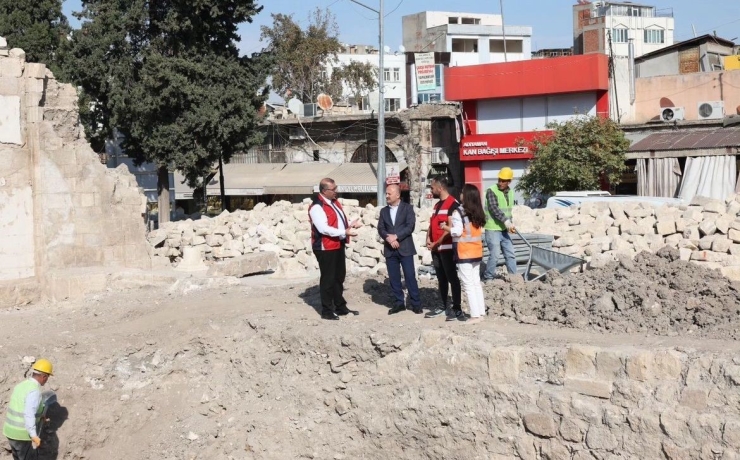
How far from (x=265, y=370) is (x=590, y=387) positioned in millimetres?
3534

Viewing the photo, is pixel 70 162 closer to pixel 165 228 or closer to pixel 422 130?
pixel 165 228

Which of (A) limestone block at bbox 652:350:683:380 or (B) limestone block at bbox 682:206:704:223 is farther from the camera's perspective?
(B) limestone block at bbox 682:206:704:223

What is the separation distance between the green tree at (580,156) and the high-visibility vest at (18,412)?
2071cm

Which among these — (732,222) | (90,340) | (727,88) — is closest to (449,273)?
(90,340)

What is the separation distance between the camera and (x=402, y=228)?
9180mm

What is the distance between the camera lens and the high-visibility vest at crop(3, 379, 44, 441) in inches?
311

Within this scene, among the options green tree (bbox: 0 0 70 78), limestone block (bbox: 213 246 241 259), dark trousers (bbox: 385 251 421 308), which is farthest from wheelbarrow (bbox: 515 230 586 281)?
green tree (bbox: 0 0 70 78)

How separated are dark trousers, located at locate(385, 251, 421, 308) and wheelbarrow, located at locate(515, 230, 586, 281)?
1.67m

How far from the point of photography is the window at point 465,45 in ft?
163

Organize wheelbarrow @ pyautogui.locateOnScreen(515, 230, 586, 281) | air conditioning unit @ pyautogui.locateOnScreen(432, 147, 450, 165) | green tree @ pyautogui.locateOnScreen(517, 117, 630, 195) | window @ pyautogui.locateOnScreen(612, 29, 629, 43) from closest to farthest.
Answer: wheelbarrow @ pyautogui.locateOnScreen(515, 230, 586, 281), green tree @ pyautogui.locateOnScreen(517, 117, 630, 195), air conditioning unit @ pyautogui.locateOnScreen(432, 147, 450, 165), window @ pyautogui.locateOnScreen(612, 29, 629, 43)

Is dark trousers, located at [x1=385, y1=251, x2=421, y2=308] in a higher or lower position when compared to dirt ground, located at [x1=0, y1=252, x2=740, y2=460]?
higher

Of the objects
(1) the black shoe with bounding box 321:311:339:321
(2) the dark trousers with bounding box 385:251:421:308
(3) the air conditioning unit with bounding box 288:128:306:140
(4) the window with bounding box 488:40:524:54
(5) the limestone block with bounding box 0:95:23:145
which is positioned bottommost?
(1) the black shoe with bounding box 321:311:339:321

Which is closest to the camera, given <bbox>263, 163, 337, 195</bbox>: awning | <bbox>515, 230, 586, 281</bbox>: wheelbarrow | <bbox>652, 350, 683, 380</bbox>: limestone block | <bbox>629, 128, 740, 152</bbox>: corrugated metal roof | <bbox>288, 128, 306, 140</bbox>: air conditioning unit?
<bbox>652, 350, 683, 380</bbox>: limestone block

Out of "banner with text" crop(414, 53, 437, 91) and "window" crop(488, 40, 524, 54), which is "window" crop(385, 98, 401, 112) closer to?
"banner with text" crop(414, 53, 437, 91)
